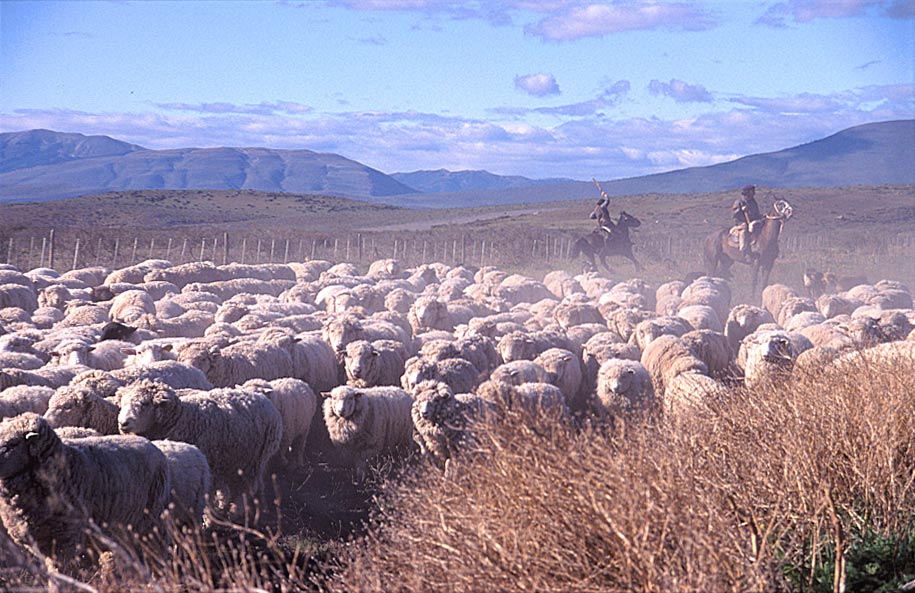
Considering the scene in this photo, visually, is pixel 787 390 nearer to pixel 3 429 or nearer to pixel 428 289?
pixel 3 429

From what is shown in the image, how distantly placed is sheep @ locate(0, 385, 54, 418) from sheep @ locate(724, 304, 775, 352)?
11.1 meters

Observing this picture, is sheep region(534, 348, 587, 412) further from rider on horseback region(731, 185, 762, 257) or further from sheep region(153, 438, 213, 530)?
rider on horseback region(731, 185, 762, 257)

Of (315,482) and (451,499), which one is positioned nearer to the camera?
(451,499)

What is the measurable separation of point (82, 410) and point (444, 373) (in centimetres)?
465

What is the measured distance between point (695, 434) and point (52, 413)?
5.51 metres

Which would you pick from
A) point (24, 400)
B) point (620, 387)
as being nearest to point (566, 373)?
point (620, 387)

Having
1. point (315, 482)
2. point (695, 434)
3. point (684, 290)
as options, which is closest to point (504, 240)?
point (684, 290)

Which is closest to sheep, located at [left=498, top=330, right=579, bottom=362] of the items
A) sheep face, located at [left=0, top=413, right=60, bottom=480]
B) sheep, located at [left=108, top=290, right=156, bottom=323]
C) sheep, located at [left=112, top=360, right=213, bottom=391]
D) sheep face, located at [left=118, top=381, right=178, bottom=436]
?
sheep, located at [left=112, top=360, right=213, bottom=391]

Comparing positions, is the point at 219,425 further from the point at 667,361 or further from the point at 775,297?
the point at 775,297

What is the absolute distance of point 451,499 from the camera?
18.6 feet

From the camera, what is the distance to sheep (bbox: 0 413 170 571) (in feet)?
22.3

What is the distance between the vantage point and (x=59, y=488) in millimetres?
6785

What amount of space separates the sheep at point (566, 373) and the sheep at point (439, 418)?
8.51 ft

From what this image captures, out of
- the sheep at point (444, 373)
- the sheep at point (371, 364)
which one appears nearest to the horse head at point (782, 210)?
the sheep at point (371, 364)
